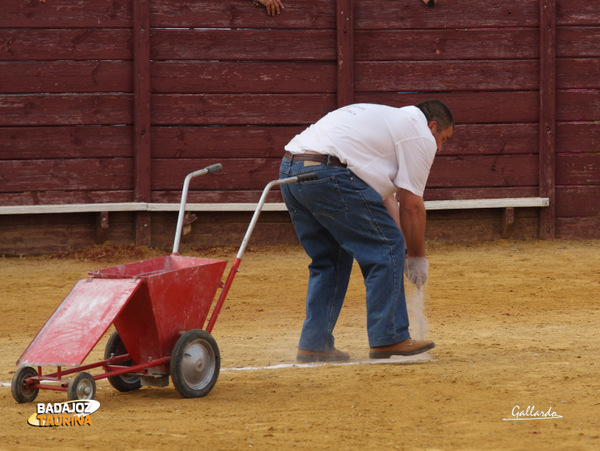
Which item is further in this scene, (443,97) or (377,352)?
(443,97)

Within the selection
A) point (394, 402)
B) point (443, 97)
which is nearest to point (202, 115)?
point (443, 97)

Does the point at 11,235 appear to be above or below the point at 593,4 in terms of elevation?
below

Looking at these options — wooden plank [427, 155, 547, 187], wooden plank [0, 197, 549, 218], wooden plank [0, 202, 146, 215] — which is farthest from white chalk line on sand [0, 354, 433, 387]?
wooden plank [427, 155, 547, 187]

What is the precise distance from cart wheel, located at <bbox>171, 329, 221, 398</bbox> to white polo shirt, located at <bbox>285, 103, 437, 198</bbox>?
115 cm

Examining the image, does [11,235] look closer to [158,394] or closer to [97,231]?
[97,231]

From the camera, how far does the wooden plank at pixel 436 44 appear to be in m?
9.26

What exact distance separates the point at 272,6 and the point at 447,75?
1.97m

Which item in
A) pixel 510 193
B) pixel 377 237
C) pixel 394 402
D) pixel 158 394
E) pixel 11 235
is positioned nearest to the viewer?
pixel 394 402

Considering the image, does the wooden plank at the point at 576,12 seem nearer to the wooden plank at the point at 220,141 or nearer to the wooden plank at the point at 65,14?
the wooden plank at the point at 220,141

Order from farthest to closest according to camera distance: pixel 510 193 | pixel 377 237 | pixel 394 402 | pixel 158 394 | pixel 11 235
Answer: pixel 510 193 < pixel 11 235 < pixel 377 237 < pixel 158 394 < pixel 394 402

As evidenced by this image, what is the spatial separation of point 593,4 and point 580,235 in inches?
97.6

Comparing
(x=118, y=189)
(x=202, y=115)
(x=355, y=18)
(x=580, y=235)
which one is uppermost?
(x=355, y=18)

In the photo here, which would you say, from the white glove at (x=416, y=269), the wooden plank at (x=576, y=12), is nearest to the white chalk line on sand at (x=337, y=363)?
the white glove at (x=416, y=269)

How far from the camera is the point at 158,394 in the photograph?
3992mm
